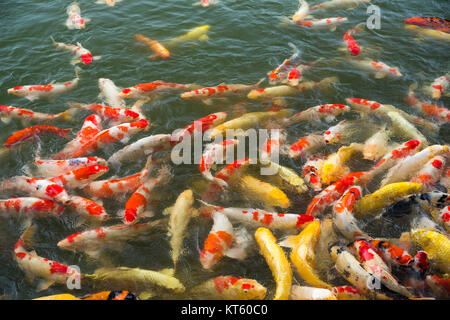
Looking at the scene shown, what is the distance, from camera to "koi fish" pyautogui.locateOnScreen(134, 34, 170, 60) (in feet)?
28.9

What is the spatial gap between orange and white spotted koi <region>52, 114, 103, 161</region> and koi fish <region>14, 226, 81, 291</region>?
2068 millimetres

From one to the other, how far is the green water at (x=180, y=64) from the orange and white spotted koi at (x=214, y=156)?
0.30 m

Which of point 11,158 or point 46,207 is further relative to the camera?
point 11,158

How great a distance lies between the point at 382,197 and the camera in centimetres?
505

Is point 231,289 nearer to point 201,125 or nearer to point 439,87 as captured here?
point 201,125

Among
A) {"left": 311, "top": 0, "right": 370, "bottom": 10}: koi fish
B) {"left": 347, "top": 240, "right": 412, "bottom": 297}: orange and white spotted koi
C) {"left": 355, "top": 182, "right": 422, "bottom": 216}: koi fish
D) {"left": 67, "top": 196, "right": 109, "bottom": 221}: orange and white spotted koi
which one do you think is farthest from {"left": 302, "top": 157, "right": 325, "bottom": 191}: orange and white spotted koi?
{"left": 311, "top": 0, "right": 370, "bottom": 10}: koi fish

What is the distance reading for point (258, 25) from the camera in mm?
10188

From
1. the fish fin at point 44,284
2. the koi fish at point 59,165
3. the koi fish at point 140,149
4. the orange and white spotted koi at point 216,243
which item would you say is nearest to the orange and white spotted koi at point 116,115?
the koi fish at point 140,149

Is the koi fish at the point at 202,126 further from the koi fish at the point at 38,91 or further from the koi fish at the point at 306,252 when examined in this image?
the koi fish at the point at 38,91

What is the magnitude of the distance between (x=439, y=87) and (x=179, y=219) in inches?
266

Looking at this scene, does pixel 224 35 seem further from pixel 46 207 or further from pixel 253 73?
pixel 46 207
